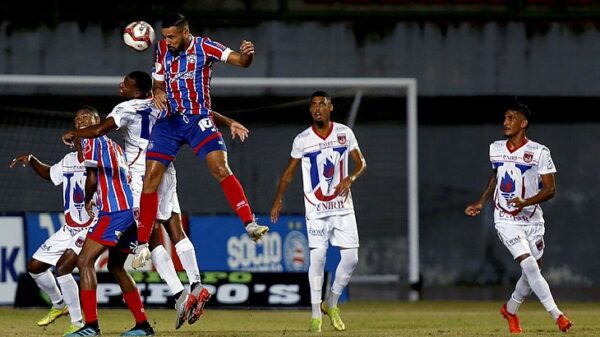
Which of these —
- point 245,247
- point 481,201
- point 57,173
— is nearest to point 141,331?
point 481,201

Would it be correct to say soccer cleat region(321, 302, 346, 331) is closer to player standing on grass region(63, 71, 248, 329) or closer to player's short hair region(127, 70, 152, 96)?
player standing on grass region(63, 71, 248, 329)

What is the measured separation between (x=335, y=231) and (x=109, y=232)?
3054 mm

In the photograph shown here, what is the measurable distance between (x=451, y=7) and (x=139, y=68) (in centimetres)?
489

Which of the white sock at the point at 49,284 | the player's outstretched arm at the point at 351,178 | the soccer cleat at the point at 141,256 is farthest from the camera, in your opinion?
the white sock at the point at 49,284

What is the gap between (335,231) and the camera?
14.0m

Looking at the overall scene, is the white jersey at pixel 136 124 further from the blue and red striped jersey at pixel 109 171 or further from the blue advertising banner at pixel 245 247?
the blue advertising banner at pixel 245 247

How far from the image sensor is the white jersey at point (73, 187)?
563 inches

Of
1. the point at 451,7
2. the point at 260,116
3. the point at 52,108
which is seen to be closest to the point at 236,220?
the point at 260,116

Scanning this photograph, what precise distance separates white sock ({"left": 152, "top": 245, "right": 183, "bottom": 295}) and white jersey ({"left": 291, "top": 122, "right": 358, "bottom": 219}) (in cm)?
243

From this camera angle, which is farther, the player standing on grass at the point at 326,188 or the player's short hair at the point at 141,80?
the player standing on grass at the point at 326,188

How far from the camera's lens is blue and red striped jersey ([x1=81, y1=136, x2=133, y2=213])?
38.8 feet

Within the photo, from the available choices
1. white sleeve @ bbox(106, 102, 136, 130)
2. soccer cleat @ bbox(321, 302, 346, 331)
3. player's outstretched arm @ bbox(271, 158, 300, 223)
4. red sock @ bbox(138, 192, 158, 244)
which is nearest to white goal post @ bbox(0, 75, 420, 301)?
player's outstretched arm @ bbox(271, 158, 300, 223)

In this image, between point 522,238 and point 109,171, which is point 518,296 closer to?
point 522,238

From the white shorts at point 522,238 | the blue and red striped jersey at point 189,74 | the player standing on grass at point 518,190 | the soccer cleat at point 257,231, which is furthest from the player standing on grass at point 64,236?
the white shorts at point 522,238
